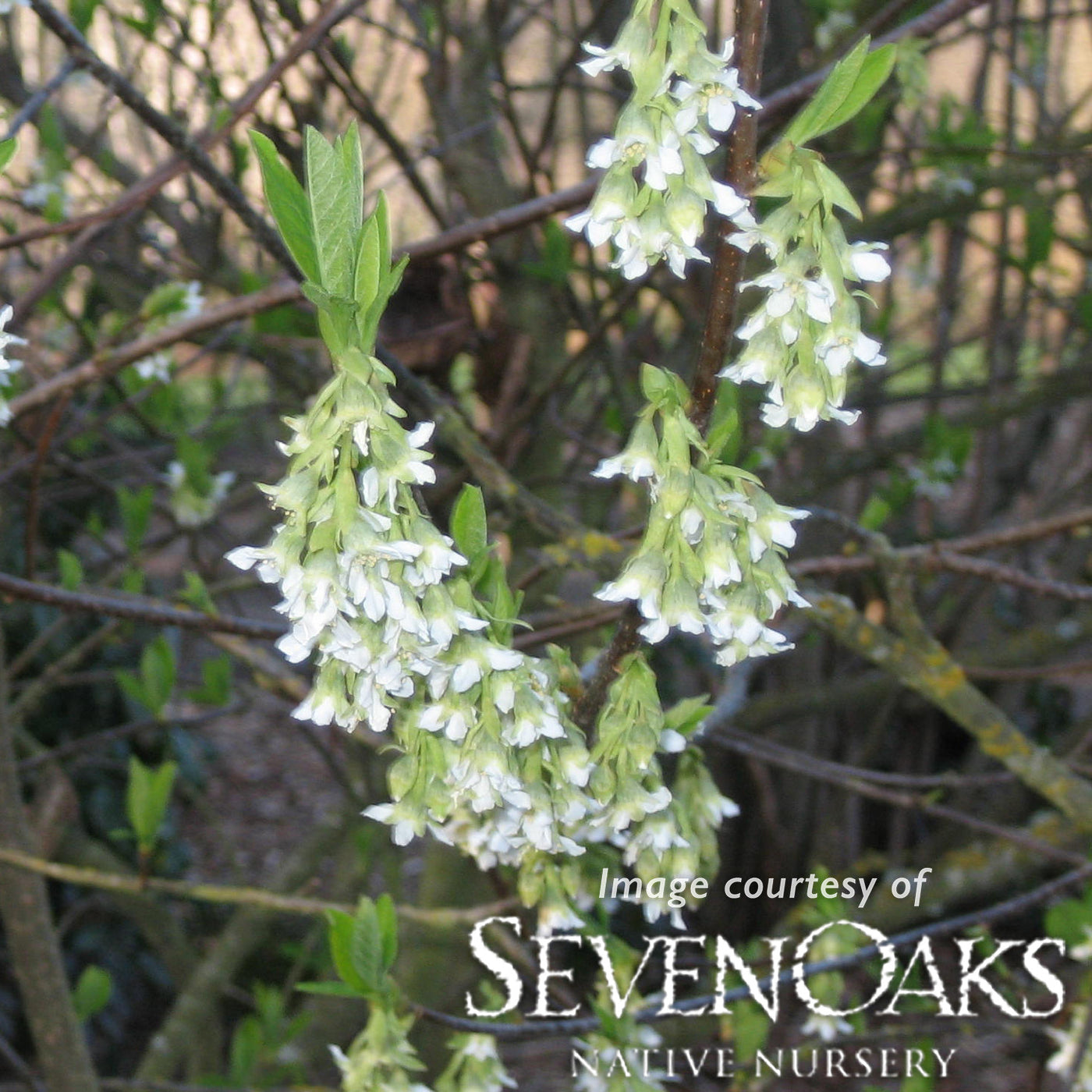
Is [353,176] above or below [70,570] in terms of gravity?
below

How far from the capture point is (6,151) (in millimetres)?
1051

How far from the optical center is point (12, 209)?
428cm

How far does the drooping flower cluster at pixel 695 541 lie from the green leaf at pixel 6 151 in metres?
0.61

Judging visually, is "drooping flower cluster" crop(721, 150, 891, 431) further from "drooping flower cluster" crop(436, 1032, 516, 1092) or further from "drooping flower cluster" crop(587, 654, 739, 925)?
"drooping flower cluster" crop(436, 1032, 516, 1092)

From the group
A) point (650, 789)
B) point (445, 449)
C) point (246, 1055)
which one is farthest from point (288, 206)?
point (445, 449)

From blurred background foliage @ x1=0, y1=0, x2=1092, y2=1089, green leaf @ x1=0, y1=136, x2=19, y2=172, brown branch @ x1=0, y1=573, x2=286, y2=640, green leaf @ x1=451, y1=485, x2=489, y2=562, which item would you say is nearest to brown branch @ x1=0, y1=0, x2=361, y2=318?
blurred background foliage @ x1=0, y1=0, x2=1092, y2=1089

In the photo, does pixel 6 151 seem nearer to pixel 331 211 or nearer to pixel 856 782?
pixel 331 211

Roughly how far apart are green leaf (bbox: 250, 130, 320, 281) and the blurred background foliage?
0.84 meters

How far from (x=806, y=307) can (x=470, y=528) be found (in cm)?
35

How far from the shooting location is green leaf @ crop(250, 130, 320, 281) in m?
0.83

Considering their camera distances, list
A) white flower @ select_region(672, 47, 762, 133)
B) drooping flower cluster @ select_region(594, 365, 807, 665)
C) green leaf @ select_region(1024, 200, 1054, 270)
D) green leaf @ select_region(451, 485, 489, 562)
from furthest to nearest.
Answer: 1. green leaf @ select_region(1024, 200, 1054, 270)
2. green leaf @ select_region(451, 485, 489, 562)
3. drooping flower cluster @ select_region(594, 365, 807, 665)
4. white flower @ select_region(672, 47, 762, 133)

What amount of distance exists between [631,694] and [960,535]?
156 inches

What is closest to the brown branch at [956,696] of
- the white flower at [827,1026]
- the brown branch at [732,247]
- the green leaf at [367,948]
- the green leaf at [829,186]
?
the white flower at [827,1026]

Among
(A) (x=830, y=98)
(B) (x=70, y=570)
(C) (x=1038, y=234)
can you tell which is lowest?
(A) (x=830, y=98)
